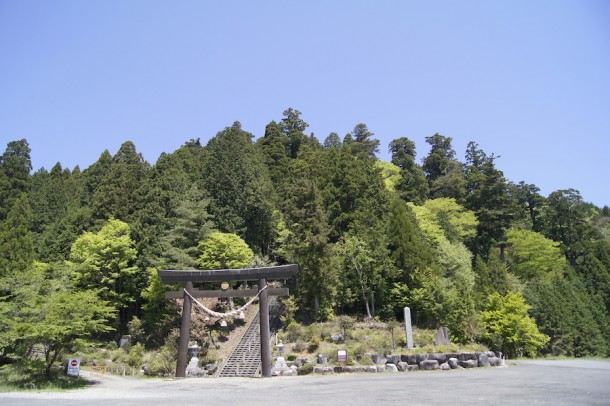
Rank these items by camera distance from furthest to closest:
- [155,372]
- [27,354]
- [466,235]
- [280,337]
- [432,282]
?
1. [466,235]
2. [432,282]
3. [280,337]
4. [155,372]
5. [27,354]

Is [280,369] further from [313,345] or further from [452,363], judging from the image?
[452,363]

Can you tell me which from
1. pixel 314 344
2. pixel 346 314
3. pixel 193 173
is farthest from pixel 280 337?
pixel 193 173

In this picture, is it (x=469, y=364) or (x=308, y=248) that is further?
(x=308, y=248)

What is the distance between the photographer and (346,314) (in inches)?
1150

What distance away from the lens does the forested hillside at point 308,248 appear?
26125 mm

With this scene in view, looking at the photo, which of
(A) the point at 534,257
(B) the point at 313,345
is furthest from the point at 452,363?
(A) the point at 534,257

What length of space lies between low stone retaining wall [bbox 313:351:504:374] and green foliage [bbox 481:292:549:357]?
7791 millimetres

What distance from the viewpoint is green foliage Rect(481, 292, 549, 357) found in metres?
26.4

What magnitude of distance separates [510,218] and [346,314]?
26183 mm

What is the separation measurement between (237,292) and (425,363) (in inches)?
373

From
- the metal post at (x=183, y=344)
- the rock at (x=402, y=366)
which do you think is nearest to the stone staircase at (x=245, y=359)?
the metal post at (x=183, y=344)

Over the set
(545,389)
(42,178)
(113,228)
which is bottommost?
(545,389)

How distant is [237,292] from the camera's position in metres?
20.1

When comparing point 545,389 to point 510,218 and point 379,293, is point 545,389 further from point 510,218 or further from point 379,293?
point 510,218
